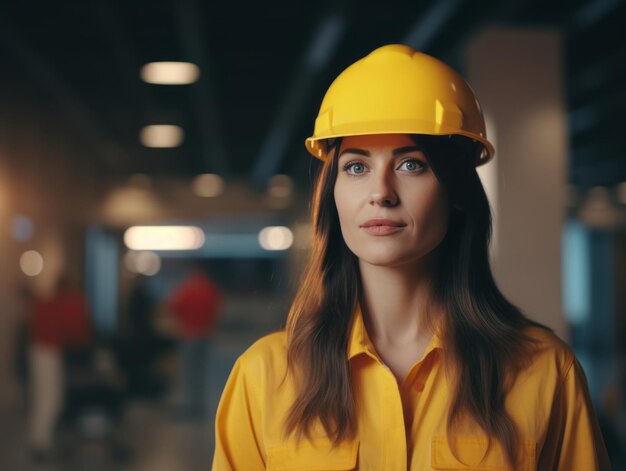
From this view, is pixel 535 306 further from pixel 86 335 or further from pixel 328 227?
pixel 86 335

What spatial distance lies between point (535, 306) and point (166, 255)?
6.11 metres

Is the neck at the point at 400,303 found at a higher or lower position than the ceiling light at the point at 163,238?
lower

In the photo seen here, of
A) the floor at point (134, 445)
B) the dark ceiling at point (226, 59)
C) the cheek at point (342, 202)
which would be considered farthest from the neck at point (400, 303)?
the floor at point (134, 445)

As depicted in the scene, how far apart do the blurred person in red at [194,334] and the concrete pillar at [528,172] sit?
4632mm

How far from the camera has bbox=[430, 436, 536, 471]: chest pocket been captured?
4.64ft

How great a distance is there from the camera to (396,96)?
1.49m

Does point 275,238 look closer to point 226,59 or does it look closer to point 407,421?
point 226,59

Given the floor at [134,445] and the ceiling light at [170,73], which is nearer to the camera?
the floor at [134,445]

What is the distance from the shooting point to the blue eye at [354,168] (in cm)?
152

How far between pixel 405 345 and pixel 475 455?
0.24 meters

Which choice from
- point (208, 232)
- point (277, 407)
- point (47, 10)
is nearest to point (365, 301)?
point (277, 407)

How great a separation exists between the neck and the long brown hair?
4cm

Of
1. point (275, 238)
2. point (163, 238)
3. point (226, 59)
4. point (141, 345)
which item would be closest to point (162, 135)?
point (163, 238)

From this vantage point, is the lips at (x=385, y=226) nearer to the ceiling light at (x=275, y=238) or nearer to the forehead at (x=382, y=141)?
the forehead at (x=382, y=141)
